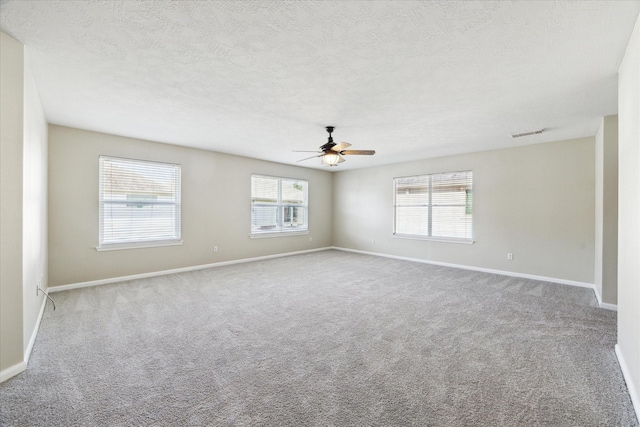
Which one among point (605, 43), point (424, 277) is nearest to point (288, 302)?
point (424, 277)

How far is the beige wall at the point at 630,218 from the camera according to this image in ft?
5.82

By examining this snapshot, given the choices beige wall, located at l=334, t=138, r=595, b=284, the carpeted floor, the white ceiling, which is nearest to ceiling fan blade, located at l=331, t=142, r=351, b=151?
the white ceiling

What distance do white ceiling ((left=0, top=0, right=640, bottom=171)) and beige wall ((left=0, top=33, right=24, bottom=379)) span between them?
28 cm

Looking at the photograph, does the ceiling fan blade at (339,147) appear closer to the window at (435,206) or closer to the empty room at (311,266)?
the empty room at (311,266)

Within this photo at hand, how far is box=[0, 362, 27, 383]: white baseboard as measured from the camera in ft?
6.46

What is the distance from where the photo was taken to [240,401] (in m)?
1.80

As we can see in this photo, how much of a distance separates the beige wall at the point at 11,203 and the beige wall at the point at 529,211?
6511 mm

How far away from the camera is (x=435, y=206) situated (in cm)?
638

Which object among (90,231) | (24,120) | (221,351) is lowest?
(221,351)

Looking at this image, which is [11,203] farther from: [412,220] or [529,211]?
[529,211]

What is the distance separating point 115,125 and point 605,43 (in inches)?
220

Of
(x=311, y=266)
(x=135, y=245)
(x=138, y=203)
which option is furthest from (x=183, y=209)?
(x=311, y=266)

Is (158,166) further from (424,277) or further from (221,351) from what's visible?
(424,277)

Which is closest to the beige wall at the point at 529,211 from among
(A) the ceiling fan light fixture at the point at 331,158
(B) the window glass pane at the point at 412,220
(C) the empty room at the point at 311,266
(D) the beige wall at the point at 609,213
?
(C) the empty room at the point at 311,266
